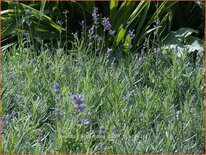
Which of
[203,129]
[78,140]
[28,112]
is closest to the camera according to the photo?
[78,140]

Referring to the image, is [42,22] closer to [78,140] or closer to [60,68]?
[60,68]

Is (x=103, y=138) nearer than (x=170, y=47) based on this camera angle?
Yes

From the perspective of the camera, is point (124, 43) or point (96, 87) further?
point (124, 43)

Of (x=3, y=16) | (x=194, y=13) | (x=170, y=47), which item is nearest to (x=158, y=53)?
(x=170, y=47)

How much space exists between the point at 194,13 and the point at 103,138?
245 centimetres

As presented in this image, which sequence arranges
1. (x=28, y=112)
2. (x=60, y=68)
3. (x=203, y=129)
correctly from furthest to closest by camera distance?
(x=60, y=68) → (x=28, y=112) → (x=203, y=129)

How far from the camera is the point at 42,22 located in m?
4.44

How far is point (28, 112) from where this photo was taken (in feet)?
9.44

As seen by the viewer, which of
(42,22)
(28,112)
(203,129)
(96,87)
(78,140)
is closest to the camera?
(78,140)

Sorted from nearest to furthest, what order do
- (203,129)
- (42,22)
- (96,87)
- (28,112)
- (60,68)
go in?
1. (203,129)
2. (28,112)
3. (96,87)
4. (60,68)
5. (42,22)

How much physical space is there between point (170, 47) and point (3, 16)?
146 centimetres

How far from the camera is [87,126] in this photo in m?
2.70

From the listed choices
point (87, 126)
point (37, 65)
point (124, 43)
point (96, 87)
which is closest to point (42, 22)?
point (124, 43)

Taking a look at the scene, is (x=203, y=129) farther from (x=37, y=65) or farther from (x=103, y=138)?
(x=37, y=65)
